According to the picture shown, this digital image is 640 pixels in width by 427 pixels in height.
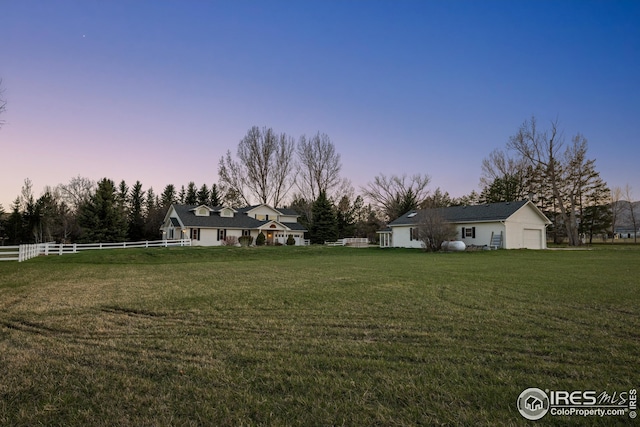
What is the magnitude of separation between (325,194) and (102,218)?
27.8 meters

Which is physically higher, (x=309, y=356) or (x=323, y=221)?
(x=323, y=221)

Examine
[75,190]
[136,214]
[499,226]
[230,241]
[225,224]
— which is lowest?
[230,241]

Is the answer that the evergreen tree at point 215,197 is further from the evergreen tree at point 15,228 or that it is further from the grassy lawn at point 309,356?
the grassy lawn at point 309,356

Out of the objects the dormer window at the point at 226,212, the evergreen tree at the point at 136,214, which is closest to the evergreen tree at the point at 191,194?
the evergreen tree at the point at 136,214

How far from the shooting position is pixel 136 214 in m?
54.7

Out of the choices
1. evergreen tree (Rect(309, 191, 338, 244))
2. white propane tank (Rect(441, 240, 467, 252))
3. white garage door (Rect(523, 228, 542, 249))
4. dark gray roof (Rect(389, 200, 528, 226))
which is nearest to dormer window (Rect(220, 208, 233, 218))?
evergreen tree (Rect(309, 191, 338, 244))

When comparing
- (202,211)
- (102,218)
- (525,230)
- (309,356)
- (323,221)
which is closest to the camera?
(309,356)

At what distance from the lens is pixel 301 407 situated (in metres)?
2.85

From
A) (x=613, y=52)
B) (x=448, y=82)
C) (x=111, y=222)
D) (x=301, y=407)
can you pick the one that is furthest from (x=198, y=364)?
(x=111, y=222)

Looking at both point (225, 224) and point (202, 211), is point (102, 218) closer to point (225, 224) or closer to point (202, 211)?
point (202, 211)

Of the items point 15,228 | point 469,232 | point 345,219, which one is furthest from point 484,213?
point 15,228

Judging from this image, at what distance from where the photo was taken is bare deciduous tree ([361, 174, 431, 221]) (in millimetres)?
52875

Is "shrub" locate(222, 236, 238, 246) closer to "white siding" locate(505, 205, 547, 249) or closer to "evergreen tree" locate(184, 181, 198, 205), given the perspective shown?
"evergreen tree" locate(184, 181, 198, 205)

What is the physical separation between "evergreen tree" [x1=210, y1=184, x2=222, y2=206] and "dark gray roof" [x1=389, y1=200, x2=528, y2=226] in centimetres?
3733
